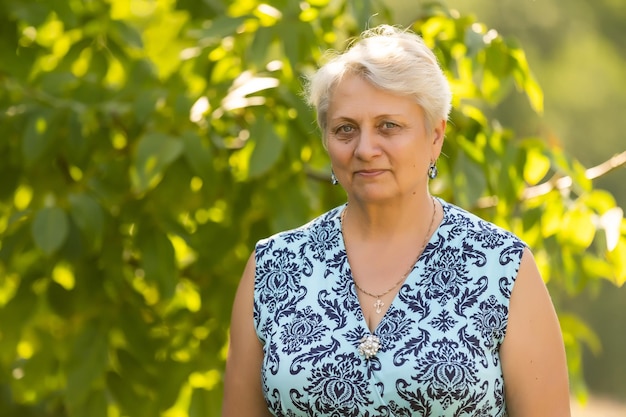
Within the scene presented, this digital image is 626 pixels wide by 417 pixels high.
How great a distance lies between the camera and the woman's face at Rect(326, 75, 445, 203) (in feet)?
7.93

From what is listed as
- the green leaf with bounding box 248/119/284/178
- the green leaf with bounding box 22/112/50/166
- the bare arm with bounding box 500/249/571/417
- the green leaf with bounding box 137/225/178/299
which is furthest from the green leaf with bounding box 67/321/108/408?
the bare arm with bounding box 500/249/571/417

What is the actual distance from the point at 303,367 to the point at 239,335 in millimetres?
242

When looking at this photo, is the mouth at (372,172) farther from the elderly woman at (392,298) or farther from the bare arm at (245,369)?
the bare arm at (245,369)

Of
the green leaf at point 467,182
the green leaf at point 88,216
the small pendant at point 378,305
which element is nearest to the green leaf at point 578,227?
the green leaf at point 467,182

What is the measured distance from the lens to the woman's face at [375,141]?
2.42 metres

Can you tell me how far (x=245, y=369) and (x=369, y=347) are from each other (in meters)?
0.35

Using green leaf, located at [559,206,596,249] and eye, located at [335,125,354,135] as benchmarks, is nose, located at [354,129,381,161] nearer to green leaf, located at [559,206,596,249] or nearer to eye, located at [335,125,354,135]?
eye, located at [335,125,354,135]

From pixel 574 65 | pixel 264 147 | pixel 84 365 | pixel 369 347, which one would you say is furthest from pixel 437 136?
pixel 574 65

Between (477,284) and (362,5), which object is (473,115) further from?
(477,284)

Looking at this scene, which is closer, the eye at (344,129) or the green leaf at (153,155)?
the eye at (344,129)

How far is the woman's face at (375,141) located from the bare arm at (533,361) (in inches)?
14.4

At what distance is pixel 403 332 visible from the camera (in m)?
2.40

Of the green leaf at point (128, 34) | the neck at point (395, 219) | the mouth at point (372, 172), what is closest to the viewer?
the mouth at point (372, 172)

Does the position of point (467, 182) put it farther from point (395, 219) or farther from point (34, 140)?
point (34, 140)
